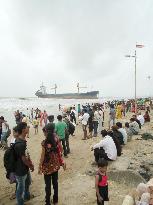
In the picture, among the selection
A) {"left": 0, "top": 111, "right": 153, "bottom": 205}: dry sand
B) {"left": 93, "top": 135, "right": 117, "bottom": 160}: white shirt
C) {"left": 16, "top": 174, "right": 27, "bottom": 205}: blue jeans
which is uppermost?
{"left": 93, "top": 135, "right": 117, "bottom": 160}: white shirt

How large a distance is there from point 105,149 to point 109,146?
0.17 meters

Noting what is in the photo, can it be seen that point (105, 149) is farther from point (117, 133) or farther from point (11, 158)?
point (11, 158)

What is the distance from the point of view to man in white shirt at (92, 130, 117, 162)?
34.8ft

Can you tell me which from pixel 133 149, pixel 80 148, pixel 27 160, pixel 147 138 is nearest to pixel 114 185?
pixel 27 160

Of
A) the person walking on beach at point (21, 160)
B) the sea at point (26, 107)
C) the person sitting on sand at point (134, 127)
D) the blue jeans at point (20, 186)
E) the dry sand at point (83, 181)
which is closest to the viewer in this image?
the person walking on beach at point (21, 160)

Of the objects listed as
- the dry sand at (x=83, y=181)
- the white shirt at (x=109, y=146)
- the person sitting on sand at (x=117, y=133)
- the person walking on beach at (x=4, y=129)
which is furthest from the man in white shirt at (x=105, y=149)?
the person walking on beach at (x=4, y=129)

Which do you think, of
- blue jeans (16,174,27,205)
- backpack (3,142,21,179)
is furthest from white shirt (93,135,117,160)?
backpack (3,142,21,179)

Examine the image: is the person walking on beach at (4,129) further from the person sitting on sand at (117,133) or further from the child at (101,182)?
the child at (101,182)

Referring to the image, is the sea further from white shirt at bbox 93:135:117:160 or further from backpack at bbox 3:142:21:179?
backpack at bbox 3:142:21:179

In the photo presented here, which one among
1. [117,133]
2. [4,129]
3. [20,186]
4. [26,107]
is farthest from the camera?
[26,107]

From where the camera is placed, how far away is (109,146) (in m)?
10.8

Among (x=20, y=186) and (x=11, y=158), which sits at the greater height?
(x=11, y=158)

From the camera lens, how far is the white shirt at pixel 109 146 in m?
10.6

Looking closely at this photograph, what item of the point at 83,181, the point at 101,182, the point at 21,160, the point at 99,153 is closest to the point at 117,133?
the point at 99,153
